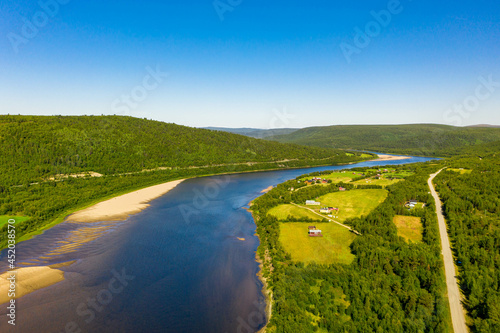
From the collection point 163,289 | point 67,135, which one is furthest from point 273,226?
point 67,135

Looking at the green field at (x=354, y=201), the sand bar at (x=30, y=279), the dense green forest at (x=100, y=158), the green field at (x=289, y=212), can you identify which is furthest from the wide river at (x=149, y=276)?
the green field at (x=354, y=201)

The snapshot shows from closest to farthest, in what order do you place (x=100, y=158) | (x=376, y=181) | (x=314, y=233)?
(x=314, y=233) → (x=376, y=181) → (x=100, y=158)

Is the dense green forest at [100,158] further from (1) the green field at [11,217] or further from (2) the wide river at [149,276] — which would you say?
(2) the wide river at [149,276]

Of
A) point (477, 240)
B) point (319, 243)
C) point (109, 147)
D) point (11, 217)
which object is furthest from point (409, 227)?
point (109, 147)

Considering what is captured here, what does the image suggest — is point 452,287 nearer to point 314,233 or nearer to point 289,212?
point 314,233

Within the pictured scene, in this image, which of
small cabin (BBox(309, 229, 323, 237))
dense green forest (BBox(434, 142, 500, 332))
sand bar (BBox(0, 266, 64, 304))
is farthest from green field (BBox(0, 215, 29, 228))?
dense green forest (BBox(434, 142, 500, 332))

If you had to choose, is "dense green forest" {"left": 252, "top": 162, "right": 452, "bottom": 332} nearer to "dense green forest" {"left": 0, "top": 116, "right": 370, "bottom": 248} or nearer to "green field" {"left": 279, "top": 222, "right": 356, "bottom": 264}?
"green field" {"left": 279, "top": 222, "right": 356, "bottom": 264}
